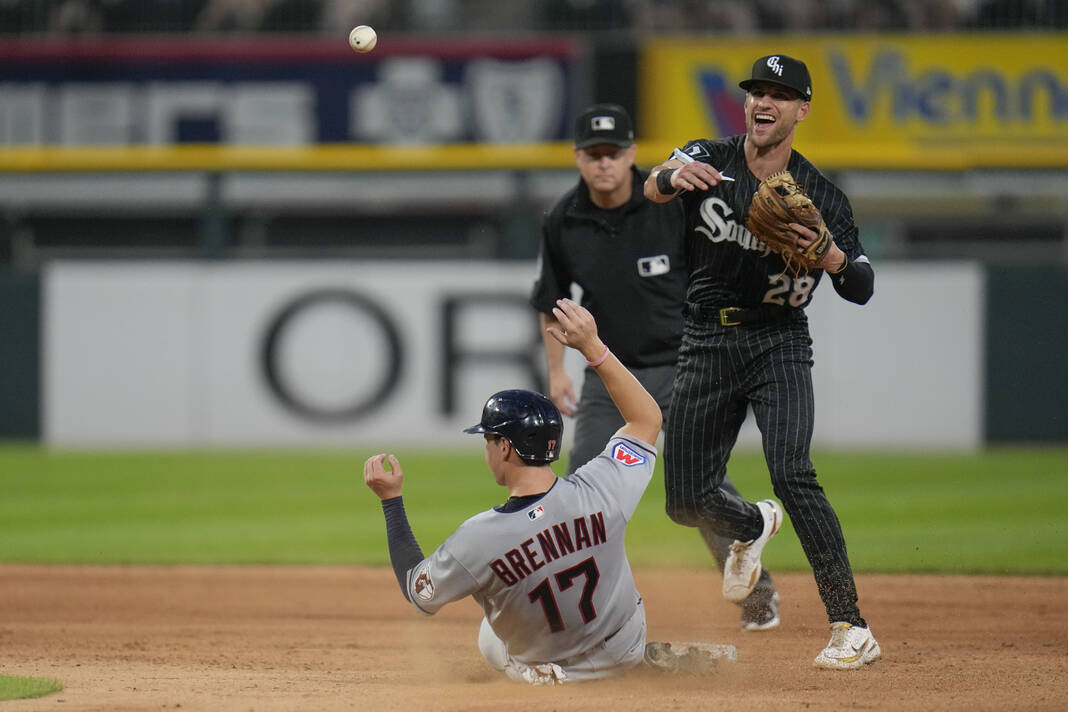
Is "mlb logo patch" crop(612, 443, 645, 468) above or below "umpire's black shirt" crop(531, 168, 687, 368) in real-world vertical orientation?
below

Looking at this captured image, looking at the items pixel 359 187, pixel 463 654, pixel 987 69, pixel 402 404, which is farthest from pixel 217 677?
pixel 987 69

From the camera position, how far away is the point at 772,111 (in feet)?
16.3

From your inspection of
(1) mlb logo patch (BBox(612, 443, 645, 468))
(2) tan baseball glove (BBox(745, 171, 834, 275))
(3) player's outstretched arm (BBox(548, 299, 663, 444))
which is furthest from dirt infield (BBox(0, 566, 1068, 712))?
(2) tan baseball glove (BBox(745, 171, 834, 275))

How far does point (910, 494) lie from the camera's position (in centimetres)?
1048

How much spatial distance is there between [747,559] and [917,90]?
11505mm

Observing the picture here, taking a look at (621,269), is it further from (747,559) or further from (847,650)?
(847,650)

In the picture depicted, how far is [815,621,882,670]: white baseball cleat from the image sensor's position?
16.2ft

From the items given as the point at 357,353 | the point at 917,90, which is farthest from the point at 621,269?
the point at 917,90

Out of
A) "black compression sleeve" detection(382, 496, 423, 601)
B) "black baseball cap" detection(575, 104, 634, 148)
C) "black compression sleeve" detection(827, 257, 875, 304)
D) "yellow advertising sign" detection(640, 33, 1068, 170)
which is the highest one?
"yellow advertising sign" detection(640, 33, 1068, 170)

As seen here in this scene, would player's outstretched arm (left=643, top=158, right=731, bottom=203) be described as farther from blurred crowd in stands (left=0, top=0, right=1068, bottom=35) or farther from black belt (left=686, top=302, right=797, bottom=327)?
blurred crowd in stands (left=0, top=0, right=1068, bottom=35)

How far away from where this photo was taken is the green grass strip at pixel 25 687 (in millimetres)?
4578

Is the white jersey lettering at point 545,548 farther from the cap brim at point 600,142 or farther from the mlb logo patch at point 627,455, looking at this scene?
the cap brim at point 600,142

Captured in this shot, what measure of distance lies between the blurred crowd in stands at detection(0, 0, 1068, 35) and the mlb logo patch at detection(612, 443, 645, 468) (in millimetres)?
12289

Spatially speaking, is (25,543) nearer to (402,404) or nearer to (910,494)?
(402,404)
